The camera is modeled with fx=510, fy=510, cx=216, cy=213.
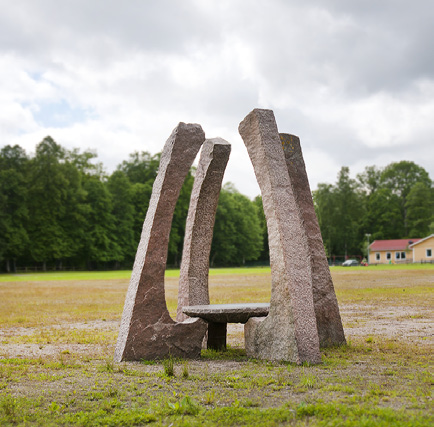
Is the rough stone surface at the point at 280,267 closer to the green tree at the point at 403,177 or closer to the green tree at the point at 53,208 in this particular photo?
the green tree at the point at 53,208

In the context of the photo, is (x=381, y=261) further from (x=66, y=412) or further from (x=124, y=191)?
(x=66, y=412)

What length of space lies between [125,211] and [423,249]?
44889 millimetres

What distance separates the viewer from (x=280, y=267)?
7727 millimetres

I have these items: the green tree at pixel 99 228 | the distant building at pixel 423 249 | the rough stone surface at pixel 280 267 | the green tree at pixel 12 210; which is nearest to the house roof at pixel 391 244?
the distant building at pixel 423 249

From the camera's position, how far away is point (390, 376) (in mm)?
6551

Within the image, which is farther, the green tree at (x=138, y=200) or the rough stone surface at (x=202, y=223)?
the green tree at (x=138, y=200)

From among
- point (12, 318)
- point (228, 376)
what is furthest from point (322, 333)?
point (12, 318)

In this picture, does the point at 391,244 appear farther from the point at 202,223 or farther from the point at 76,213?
the point at 202,223

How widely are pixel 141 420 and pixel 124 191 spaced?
7042cm

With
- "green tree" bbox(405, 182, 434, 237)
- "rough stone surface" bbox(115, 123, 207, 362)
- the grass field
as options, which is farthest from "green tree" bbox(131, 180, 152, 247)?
"rough stone surface" bbox(115, 123, 207, 362)

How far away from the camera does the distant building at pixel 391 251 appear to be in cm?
7988

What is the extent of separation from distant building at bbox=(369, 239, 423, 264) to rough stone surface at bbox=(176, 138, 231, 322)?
74729mm

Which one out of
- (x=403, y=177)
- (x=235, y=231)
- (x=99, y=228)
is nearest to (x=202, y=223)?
(x=99, y=228)

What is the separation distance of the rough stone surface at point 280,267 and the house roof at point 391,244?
7651 centimetres
